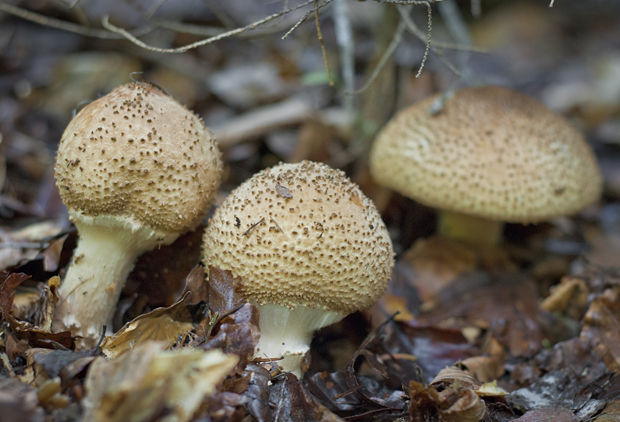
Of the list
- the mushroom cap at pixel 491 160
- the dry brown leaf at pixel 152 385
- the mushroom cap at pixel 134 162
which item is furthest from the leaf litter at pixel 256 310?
the mushroom cap at pixel 491 160

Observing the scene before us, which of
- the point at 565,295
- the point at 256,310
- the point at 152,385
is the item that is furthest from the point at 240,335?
the point at 565,295

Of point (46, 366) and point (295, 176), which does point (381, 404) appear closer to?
point (295, 176)

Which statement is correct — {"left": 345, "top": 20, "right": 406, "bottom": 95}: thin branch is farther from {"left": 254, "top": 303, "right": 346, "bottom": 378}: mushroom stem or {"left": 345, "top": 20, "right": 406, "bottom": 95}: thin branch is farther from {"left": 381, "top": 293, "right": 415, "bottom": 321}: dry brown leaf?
{"left": 381, "top": 293, "right": 415, "bottom": 321}: dry brown leaf

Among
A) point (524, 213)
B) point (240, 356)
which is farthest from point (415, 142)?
point (240, 356)

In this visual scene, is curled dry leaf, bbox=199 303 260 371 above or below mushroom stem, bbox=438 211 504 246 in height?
above

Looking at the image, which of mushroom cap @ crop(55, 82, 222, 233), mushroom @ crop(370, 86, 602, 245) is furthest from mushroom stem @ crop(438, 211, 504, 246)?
mushroom cap @ crop(55, 82, 222, 233)

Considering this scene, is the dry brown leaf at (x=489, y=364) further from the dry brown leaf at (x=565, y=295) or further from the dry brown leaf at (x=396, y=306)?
the dry brown leaf at (x=565, y=295)

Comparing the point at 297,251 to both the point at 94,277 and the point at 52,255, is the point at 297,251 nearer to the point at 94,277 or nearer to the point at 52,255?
the point at 94,277
